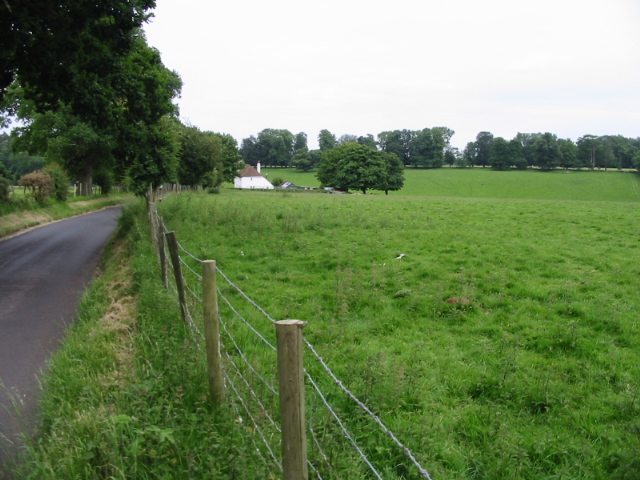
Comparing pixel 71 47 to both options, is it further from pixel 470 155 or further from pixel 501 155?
pixel 470 155

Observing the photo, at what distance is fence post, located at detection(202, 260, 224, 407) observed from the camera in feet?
15.2

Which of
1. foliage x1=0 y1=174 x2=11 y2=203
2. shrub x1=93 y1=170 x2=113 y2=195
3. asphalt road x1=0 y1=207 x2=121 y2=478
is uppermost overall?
shrub x1=93 y1=170 x2=113 y2=195

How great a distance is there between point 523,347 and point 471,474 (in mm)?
3166

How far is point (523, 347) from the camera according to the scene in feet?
22.4

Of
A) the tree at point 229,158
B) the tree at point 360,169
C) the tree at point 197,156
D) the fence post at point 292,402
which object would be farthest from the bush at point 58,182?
the tree at point 360,169

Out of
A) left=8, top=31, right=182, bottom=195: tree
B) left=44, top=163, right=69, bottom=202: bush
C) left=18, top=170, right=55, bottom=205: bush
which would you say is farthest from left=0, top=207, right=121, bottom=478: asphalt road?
left=44, top=163, right=69, bottom=202: bush

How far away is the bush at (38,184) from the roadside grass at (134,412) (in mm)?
25097

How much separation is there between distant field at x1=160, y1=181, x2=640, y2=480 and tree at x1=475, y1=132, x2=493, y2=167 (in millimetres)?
109893

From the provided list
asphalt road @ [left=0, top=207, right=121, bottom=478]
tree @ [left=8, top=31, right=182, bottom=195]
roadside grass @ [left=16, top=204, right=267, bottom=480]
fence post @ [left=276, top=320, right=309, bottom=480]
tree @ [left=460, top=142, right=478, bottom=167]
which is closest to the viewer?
fence post @ [left=276, top=320, right=309, bottom=480]

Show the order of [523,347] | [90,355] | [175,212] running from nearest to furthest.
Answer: [90,355], [523,347], [175,212]

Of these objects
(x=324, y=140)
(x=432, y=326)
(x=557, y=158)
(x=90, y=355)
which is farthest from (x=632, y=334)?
(x=324, y=140)

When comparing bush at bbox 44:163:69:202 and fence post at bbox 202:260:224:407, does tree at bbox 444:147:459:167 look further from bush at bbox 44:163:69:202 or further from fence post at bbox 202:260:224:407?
fence post at bbox 202:260:224:407

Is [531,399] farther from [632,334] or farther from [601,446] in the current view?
[632,334]

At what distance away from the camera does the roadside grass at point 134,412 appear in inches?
152
